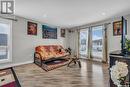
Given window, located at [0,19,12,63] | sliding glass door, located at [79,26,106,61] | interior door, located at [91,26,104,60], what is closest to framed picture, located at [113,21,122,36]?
sliding glass door, located at [79,26,106,61]

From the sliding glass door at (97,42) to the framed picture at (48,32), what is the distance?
2540mm

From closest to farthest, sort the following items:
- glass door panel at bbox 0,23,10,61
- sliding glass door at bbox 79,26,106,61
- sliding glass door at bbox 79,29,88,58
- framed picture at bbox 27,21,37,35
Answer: glass door panel at bbox 0,23,10,61, framed picture at bbox 27,21,37,35, sliding glass door at bbox 79,26,106,61, sliding glass door at bbox 79,29,88,58

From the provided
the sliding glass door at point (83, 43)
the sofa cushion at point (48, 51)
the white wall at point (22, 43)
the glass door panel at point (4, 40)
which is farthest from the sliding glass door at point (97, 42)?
the glass door panel at point (4, 40)

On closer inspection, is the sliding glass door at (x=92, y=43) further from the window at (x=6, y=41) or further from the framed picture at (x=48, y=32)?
the window at (x=6, y=41)

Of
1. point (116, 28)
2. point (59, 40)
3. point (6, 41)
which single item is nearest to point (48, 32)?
point (59, 40)

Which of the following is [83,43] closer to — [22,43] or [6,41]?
[22,43]

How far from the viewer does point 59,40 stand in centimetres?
923

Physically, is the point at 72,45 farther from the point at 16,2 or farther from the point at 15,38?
the point at 16,2

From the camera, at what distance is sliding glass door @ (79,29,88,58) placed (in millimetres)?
8736

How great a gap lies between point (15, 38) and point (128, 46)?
4.89 m

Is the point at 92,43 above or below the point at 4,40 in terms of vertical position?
below

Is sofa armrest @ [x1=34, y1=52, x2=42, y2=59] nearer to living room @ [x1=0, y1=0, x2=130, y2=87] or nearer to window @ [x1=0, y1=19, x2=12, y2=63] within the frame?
living room @ [x1=0, y1=0, x2=130, y2=87]

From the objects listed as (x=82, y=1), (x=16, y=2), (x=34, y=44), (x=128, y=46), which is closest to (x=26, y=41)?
(x=34, y=44)

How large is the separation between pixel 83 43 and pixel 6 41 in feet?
16.6
